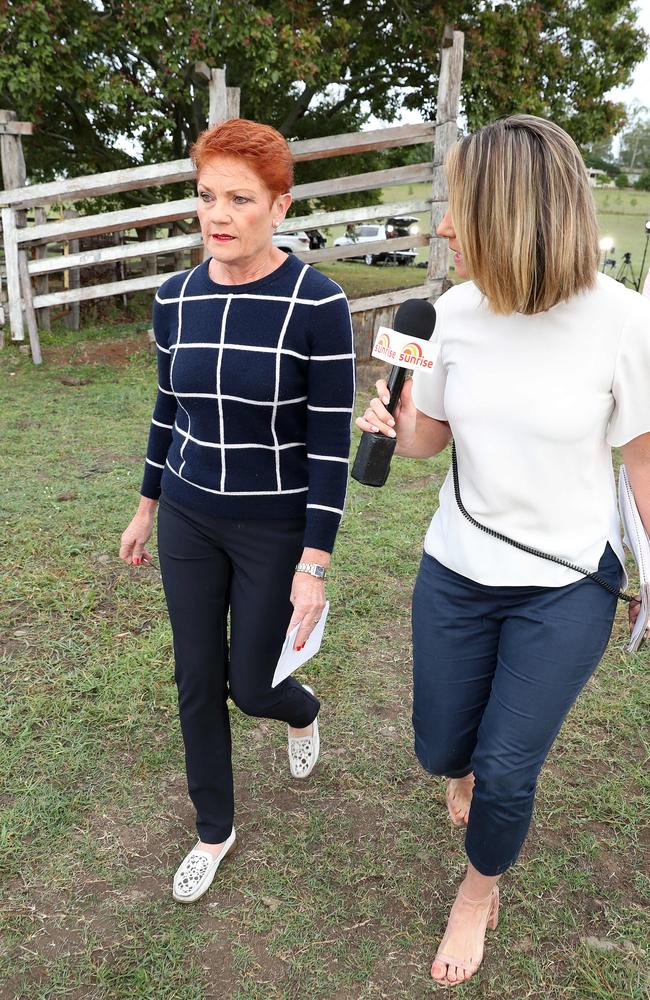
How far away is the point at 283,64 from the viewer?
1000 cm

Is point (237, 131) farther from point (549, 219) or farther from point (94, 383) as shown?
point (94, 383)

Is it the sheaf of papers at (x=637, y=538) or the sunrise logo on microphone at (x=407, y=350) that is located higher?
the sunrise logo on microphone at (x=407, y=350)

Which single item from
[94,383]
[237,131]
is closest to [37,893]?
[237,131]

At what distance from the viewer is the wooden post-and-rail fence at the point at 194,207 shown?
29.0 feet

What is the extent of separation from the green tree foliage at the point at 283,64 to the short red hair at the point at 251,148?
25.3 feet

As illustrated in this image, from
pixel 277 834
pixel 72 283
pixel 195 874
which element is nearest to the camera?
pixel 195 874

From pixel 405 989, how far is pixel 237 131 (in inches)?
96.8

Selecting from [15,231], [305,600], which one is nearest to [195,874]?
[305,600]

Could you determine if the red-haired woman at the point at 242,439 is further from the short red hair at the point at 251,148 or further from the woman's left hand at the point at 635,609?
the woman's left hand at the point at 635,609

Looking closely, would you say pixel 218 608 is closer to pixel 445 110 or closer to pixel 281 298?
pixel 281 298

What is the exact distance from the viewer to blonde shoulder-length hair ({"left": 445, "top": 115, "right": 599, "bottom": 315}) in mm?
1854

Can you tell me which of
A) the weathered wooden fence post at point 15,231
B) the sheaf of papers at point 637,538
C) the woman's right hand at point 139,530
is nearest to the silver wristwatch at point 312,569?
the woman's right hand at point 139,530

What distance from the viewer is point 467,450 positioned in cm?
212

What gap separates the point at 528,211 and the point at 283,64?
9507mm
